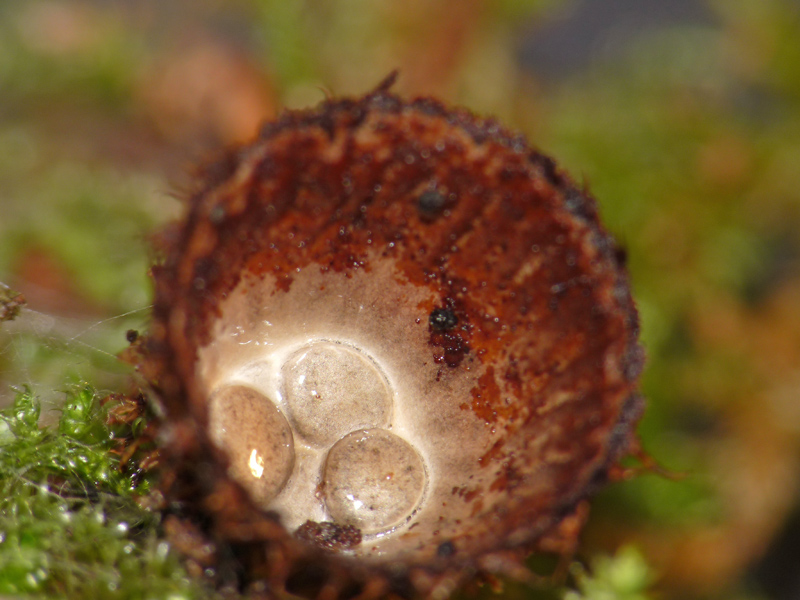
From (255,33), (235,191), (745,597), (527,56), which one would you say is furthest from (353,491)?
(527,56)

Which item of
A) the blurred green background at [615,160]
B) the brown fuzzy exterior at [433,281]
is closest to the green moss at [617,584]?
the brown fuzzy exterior at [433,281]

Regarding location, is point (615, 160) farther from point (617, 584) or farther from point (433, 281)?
point (617, 584)

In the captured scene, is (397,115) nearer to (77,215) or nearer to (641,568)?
(641,568)

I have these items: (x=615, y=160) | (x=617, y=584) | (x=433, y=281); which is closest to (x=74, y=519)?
(x=433, y=281)

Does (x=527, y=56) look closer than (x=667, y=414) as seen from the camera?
No

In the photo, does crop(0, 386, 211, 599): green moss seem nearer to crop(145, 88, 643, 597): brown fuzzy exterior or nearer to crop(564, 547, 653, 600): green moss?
crop(145, 88, 643, 597): brown fuzzy exterior
